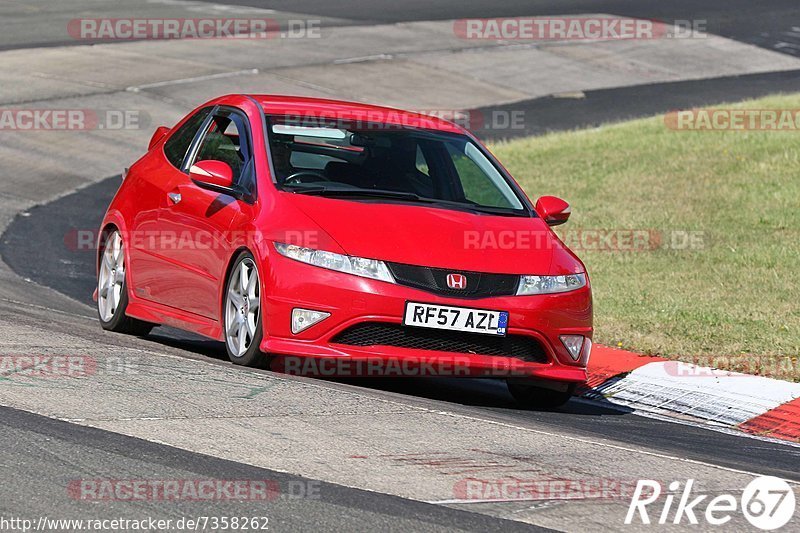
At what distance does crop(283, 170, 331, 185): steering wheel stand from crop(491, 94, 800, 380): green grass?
2.96 metres

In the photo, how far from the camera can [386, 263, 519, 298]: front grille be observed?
26.0 feet

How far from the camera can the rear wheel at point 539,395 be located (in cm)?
869

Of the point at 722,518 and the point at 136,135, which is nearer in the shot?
the point at 722,518

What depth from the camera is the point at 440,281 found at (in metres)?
7.94

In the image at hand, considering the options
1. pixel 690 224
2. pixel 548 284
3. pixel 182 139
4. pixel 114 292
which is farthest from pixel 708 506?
pixel 690 224

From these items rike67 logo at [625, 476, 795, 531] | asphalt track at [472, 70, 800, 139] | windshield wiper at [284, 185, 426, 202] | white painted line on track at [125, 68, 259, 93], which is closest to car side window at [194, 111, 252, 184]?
windshield wiper at [284, 185, 426, 202]

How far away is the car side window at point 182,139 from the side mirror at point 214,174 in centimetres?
85

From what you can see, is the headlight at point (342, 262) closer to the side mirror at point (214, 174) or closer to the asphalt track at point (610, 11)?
the side mirror at point (214, 174)

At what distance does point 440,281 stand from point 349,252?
0.51 m

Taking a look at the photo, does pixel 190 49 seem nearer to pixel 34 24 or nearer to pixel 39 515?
pixel 34 24

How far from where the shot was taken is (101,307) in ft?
33.4

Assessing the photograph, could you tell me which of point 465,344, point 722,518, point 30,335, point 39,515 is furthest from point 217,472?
point 30,335

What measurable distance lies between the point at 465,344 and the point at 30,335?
247 cm

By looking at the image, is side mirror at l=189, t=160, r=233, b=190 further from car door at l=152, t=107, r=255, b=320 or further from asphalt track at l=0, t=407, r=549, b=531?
asphalt track at l=0, t=407, r=549, b=531
